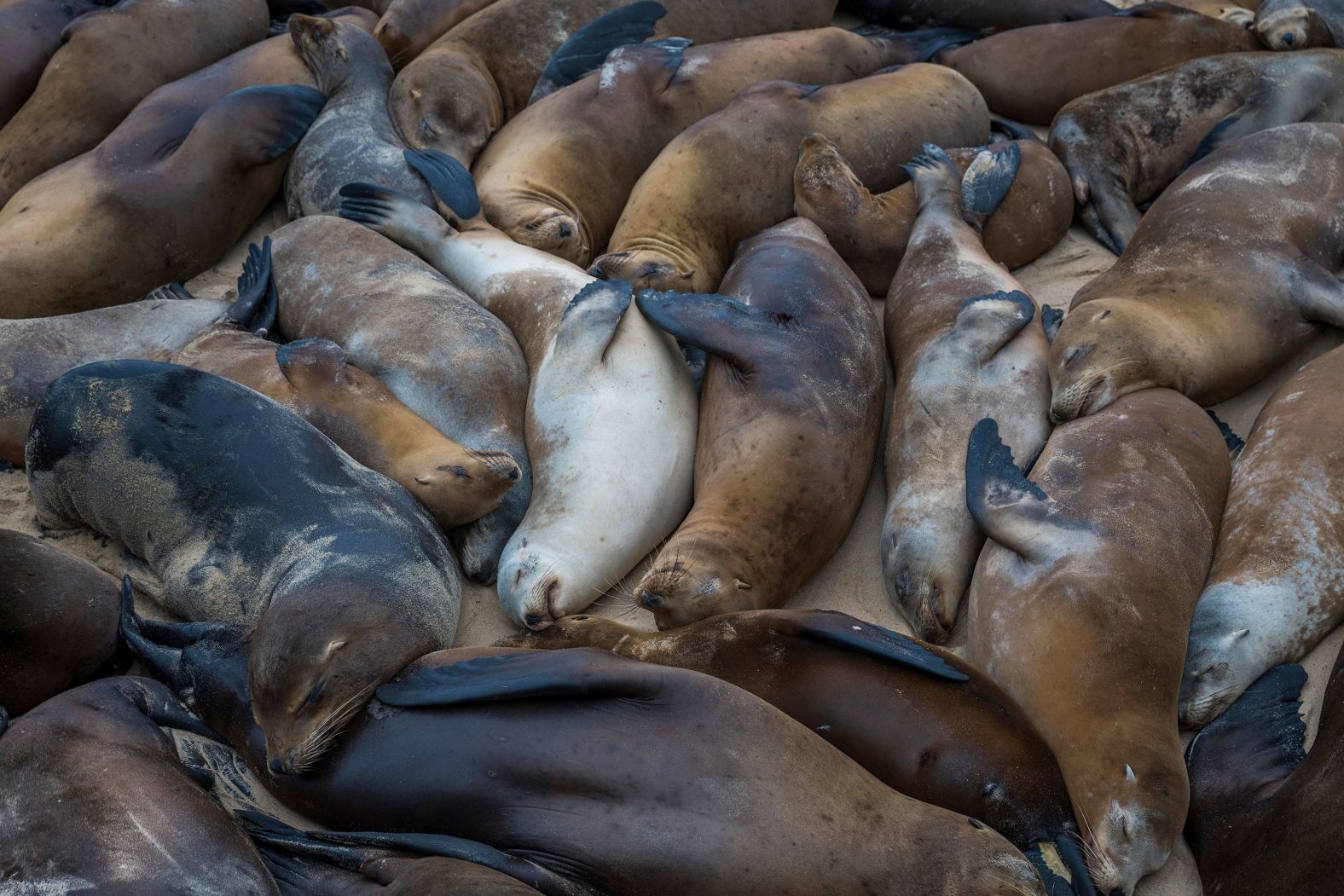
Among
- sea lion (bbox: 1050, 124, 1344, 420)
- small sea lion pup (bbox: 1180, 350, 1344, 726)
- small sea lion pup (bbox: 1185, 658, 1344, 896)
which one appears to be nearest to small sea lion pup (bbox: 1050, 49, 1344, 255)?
sea lion (bbox: 1050, 124, 1344, 420)

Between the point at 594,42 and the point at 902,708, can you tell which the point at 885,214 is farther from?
the point at 902,708

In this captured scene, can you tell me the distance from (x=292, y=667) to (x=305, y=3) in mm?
4673

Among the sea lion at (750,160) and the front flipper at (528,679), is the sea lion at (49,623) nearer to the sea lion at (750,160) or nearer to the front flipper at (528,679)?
the front flipper at (528,679)

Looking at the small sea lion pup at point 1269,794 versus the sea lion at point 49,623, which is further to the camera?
the sea lion at point 49,623

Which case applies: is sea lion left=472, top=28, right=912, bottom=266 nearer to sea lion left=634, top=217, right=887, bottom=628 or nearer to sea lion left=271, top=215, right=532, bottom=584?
sea lion left=271, top=215, right=532, bottom=584

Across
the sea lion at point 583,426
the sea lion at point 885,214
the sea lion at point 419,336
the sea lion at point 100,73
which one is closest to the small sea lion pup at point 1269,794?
the sea lion at point 583,426

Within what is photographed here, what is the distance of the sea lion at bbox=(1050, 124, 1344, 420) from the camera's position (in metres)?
4.13

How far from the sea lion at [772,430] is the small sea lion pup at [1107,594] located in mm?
443

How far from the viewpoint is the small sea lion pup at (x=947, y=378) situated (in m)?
3.80

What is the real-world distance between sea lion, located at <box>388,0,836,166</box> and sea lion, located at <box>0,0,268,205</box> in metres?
1.08

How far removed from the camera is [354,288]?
186 inches

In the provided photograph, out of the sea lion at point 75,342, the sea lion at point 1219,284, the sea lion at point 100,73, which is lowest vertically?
the sea lion at point 75,342

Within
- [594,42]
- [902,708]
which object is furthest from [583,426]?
[594,42]

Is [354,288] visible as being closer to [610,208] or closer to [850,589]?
[610,208]
